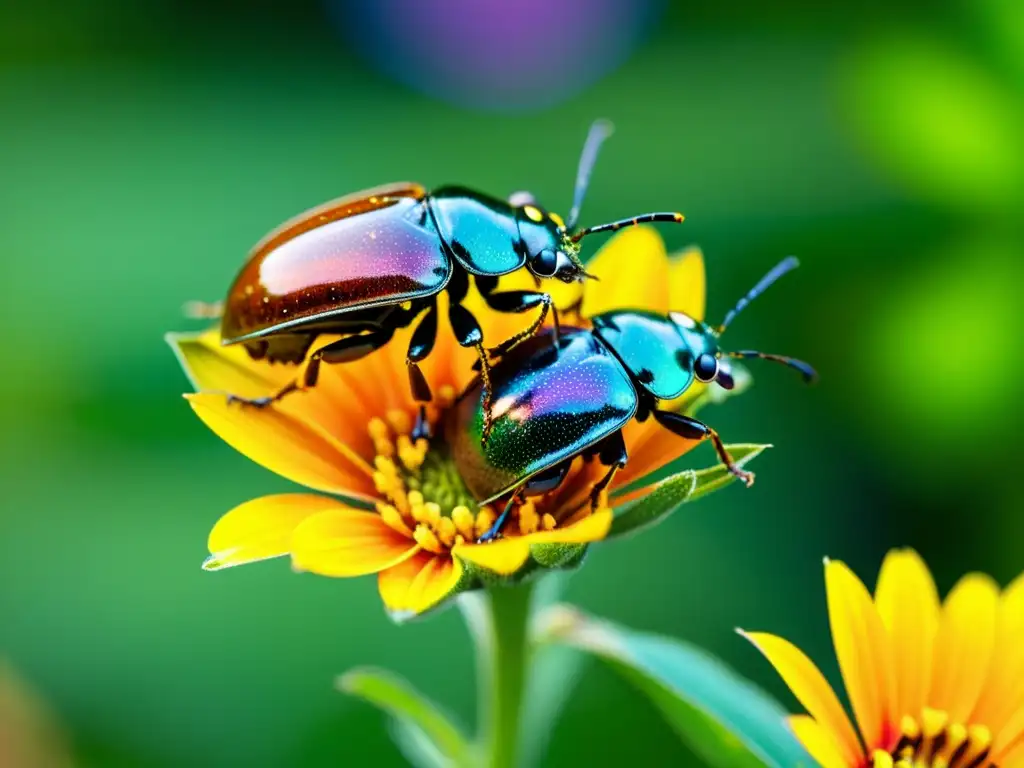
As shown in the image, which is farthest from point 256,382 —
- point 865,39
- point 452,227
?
point 865,39

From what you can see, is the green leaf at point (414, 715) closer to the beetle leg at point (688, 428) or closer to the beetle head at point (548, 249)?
the beetle leg at point (688, 428)

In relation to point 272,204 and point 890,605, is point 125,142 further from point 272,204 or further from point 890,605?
point 890,605

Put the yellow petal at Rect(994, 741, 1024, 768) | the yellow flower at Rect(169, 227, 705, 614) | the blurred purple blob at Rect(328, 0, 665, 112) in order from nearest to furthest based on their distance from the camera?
the yellow flower at Rect(169, 227, 705, 614) → the yellow petal at Rect(994, 741, 1024, 768) → the blurred purple blob at Rect(328, 0, 665, 112)

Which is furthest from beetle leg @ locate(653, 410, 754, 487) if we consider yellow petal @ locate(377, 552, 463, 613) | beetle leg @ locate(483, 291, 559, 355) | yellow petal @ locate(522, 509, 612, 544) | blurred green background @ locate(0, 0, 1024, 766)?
blurred green background @ locate(0, 0, 1024, 766)

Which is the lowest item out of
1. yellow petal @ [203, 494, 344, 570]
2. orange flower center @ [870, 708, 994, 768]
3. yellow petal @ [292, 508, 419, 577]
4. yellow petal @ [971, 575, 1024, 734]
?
orange flower center @ [870, 708, 994, 768]

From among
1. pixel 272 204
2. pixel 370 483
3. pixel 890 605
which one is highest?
pixel 272 204

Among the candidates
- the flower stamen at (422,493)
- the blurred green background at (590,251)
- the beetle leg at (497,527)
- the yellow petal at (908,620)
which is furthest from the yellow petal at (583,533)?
the blurred green background at (590,251)

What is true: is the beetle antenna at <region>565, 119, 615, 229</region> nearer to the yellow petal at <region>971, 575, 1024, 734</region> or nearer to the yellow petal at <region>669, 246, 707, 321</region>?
the yellow petal at <region>669, 246, 707, 321</region>

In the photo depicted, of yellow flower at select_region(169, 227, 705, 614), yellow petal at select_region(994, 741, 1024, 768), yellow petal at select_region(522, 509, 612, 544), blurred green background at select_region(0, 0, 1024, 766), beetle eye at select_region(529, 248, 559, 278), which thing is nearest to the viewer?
yellow petal at select_region(522, 509, 612, 544)
